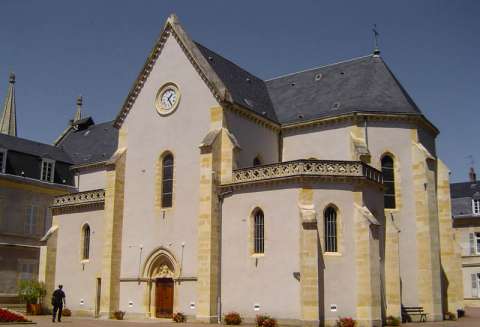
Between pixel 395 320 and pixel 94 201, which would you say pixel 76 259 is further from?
pixel 395 320

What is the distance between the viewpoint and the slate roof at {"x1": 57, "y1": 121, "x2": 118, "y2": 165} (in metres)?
42.3

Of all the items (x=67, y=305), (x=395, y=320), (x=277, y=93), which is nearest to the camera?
(x=395, y=320)

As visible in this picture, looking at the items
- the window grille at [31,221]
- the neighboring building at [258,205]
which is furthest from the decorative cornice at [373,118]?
the window grille at [31,221]

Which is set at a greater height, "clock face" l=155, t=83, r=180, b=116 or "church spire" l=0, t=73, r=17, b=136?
"church spire" l=0, t=73, r=17, b=136

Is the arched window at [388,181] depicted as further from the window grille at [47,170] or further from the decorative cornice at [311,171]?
the window grille at [47,170]

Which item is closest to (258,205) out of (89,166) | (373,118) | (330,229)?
(330,229)

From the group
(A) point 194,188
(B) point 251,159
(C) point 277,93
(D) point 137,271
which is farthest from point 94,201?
(C) point 277,93

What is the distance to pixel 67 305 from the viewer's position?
110 ft

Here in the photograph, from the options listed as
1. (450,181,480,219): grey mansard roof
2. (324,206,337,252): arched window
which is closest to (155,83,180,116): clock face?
(324,206,337,252): arched window

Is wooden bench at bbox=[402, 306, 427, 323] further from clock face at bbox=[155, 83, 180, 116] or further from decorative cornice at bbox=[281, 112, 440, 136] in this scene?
clock face at bbox=[155, 83, 180, 116]

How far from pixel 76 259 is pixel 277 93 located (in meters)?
16.9

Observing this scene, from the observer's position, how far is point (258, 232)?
89.2 feet

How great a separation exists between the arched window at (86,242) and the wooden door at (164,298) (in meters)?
6.29

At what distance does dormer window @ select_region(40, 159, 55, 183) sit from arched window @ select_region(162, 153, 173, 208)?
13.7 metres
